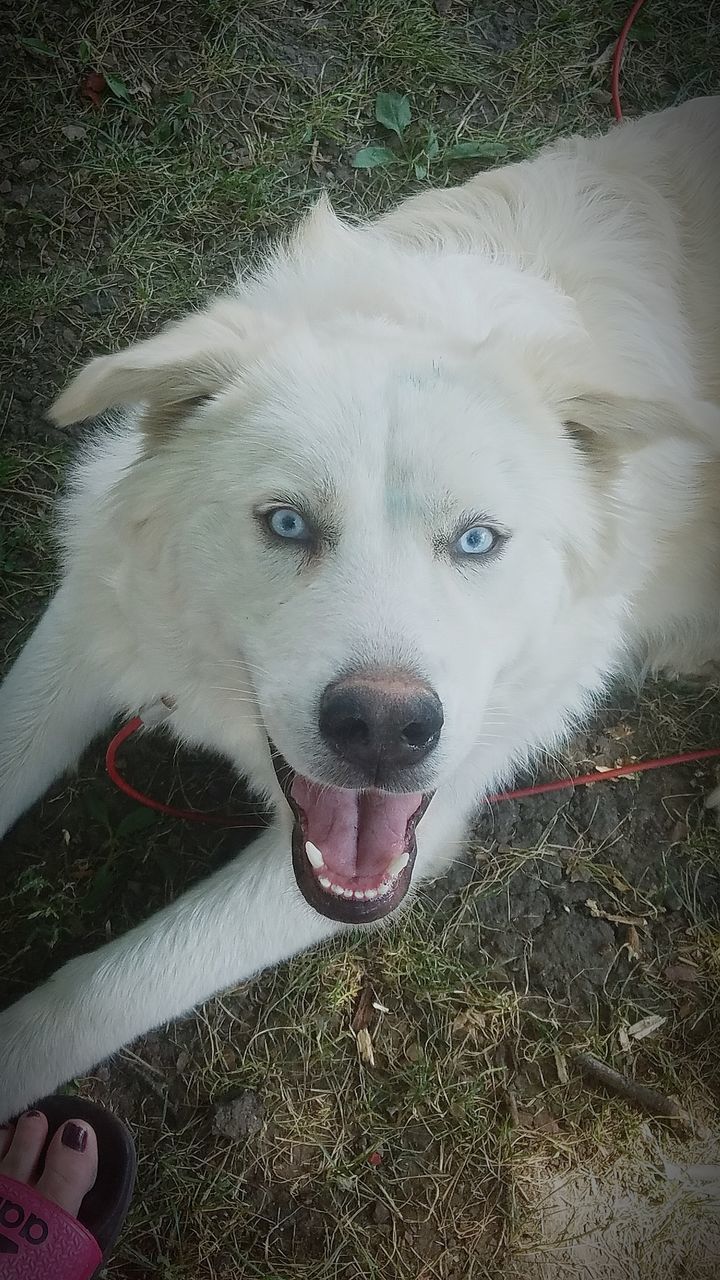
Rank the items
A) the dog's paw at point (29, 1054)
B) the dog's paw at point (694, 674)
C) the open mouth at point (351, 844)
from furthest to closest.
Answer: the dog's paw at point (694, 674) < the dog's paw at point (29, 1054) < the open mouth at point (351, 844)

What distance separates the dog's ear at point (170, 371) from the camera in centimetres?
159

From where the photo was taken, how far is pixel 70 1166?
2236 mm

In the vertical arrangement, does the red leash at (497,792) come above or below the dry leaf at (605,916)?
above

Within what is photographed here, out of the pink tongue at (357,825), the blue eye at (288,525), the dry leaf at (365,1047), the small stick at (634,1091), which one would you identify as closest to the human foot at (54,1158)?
the dry leaf at (365,1047)

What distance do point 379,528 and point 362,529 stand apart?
0.03 m

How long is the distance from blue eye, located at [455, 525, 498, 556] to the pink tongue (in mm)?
533

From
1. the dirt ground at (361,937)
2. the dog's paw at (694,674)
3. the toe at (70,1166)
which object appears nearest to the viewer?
the toe at (70,1166)

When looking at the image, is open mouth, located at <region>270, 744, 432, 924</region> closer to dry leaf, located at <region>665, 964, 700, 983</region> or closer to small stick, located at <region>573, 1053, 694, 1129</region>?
small stick, located at <region>573, 1053, 694, 1129</region>

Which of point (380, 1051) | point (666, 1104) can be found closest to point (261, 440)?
point (380, 1051)

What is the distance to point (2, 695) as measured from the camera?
7.94 ft

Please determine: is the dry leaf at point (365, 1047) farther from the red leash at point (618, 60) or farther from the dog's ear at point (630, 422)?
the red leash at point (618, 60)

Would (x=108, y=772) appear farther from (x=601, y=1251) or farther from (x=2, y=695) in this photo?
(x=601, y=1251)

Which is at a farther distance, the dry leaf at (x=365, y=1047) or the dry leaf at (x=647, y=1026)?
the dry leaf at (x=647, y=1026)

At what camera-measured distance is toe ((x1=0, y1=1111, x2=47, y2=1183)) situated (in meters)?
2.24
